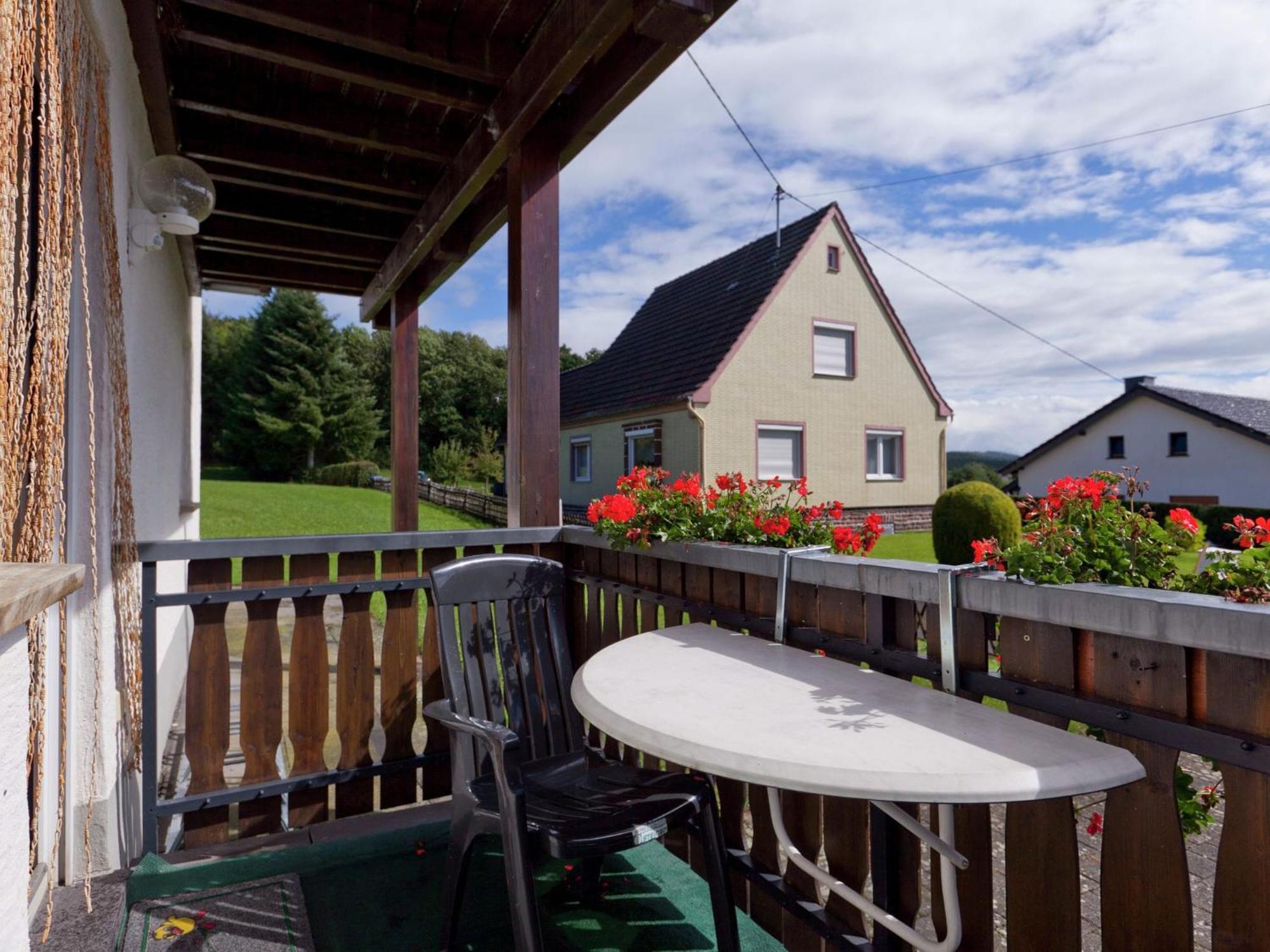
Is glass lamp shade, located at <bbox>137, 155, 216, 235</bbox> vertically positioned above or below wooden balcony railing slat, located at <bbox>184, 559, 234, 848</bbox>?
above

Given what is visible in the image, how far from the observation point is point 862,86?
1091cm

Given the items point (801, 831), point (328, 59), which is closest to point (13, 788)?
point (801, 831)

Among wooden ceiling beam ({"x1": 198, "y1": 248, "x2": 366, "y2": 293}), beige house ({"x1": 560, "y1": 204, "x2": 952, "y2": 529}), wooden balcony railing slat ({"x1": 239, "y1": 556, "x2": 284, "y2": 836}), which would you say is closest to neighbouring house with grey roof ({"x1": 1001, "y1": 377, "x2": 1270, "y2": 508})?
beige house ({"x1": 560, "y1": 204, "x2": 952, "y2": 529})

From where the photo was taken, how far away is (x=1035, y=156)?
15.1 m

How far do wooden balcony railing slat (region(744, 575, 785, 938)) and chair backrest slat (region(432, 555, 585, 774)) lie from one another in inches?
19.7

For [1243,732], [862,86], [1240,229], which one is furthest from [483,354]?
[1243,732]

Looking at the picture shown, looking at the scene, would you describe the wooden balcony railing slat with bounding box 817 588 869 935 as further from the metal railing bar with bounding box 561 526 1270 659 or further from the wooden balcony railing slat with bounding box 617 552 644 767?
the wooden balcony railing slat with bounding box 617 552 644 767

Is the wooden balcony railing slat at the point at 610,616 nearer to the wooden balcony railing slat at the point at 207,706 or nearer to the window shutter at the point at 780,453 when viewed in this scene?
the wooden balcony railing slat at the point at 207,706

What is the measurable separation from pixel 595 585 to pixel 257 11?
217 cm

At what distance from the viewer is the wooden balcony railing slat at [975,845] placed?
4.26 feet

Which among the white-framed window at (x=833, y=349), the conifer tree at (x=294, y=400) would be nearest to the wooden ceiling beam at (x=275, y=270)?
the white-framed window at (x=833, y=349)

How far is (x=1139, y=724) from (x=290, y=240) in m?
5.14

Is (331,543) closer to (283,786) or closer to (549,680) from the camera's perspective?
(283,786)

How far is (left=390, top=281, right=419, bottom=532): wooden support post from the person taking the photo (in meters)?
5.42
